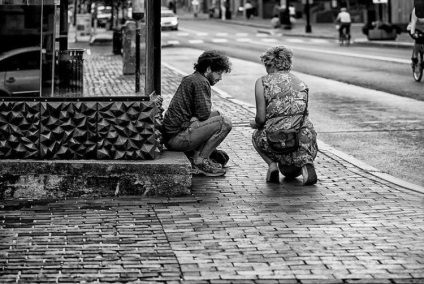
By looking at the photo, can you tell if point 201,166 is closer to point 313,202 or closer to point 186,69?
point 313,202

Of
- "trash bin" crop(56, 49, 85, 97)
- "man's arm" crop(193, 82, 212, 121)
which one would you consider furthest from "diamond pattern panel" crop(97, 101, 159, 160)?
"man's arm" crop(193, 82, 212, 121)

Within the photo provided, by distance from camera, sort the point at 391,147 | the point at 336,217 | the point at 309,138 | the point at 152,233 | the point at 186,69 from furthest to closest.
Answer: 1. the point at 186,69
2. the point at 391,147
3. the point at 309,138
4. the point at 336,217
5. the point at 152,233

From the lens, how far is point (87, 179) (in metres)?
8.97

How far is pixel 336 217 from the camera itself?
8.09m

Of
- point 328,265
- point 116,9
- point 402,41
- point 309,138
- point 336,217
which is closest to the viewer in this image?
point 328,265

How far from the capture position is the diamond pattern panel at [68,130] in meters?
9.15

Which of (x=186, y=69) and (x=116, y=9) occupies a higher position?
(x=116, y=9)

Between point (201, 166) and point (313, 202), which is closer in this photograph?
point (313, 202)

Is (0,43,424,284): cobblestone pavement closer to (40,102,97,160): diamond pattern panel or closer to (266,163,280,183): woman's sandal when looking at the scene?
(266,163,280,183): woman's sandal

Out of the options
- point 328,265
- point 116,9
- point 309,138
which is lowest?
point 328,265

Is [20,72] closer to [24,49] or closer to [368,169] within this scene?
[24,49]

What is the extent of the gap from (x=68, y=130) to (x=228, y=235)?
8.11ft

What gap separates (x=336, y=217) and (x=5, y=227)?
272cm

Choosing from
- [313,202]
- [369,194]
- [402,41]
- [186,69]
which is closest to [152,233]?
[313,202]
